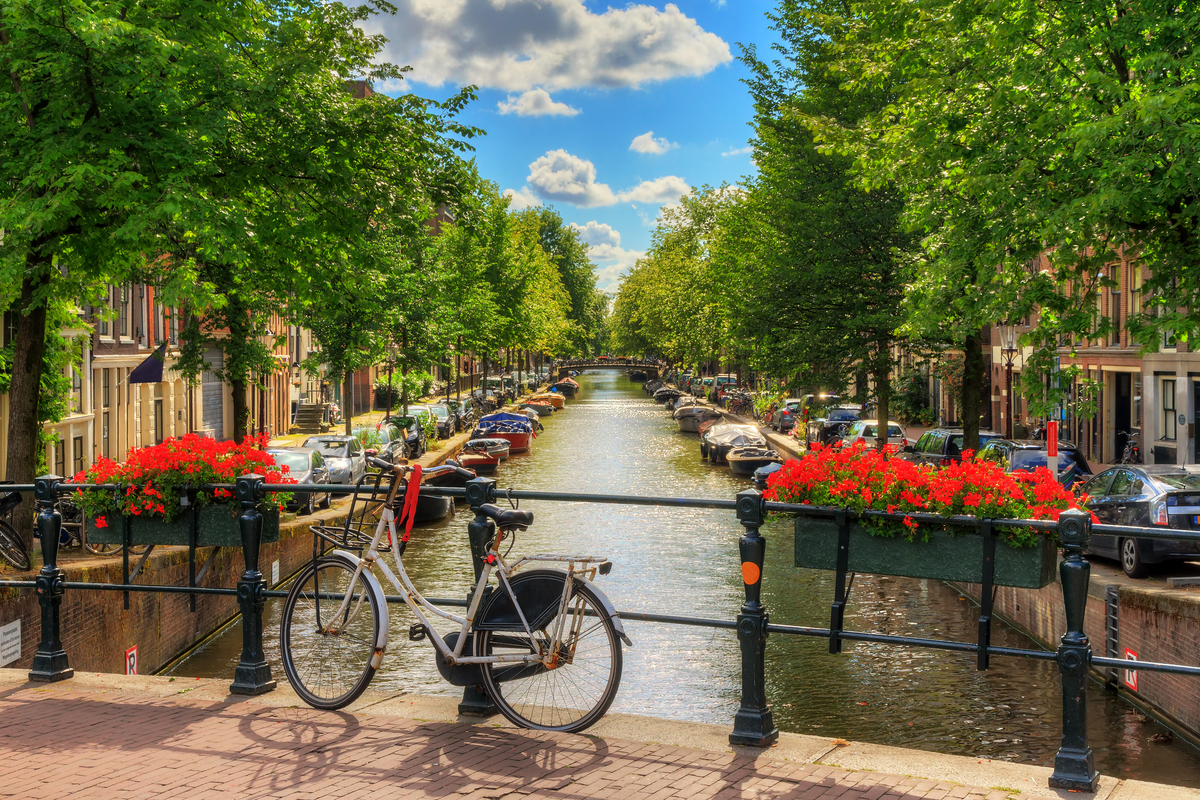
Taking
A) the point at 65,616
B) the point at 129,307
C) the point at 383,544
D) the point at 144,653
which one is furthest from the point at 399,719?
the point at 129,307

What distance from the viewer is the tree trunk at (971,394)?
25.2 meters

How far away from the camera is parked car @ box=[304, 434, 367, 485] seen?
90.7 ft

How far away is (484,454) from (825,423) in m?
14.8

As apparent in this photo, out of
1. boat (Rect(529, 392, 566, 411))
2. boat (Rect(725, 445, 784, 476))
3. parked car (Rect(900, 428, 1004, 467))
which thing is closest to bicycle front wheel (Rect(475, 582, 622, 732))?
parked car (Rect(900, 428, 1004, 467))

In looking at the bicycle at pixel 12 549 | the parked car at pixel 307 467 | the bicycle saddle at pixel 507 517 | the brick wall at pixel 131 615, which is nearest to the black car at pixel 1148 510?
the bicycle saddle at pixel 507 517

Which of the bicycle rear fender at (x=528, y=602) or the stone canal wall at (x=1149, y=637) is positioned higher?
the bicycle rear fender at (x=528, y=602)

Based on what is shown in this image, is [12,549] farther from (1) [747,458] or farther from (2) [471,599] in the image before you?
(1) [747,458]

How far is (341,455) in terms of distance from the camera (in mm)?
29859

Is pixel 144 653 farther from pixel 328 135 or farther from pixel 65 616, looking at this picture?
pixel 328 135

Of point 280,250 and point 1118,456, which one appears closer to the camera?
point 280,250

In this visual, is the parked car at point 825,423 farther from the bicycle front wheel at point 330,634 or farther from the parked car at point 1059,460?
the bicycle front wheel at point 330,634

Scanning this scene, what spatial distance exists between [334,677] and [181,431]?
111 ft

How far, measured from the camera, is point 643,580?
21.9 metres

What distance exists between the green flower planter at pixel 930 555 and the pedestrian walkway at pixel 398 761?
992 millimetres
